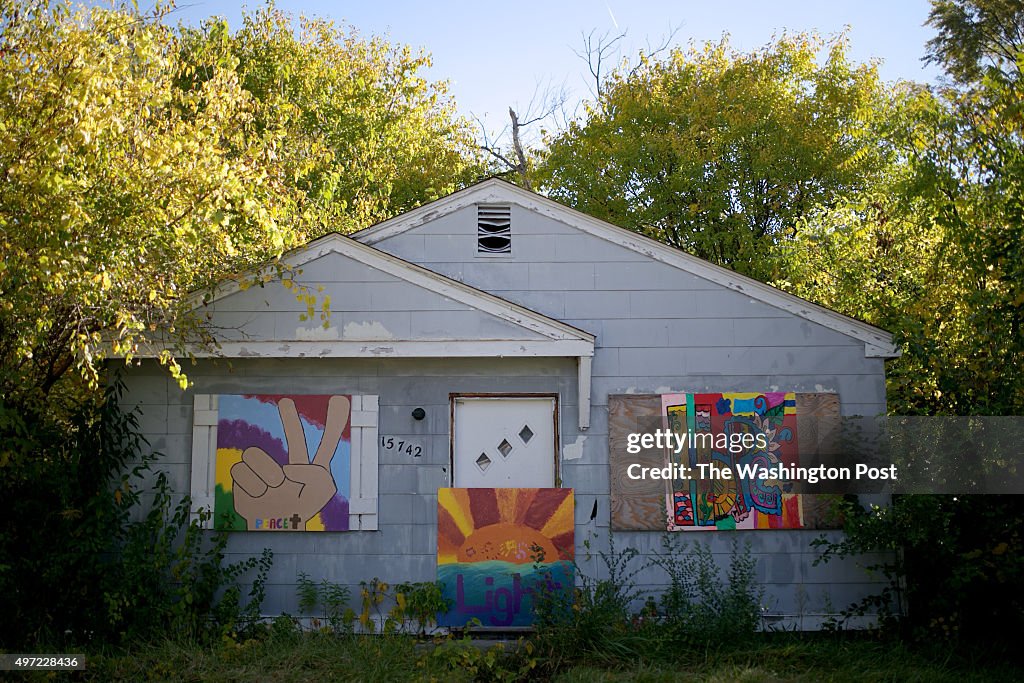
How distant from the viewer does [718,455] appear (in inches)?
326

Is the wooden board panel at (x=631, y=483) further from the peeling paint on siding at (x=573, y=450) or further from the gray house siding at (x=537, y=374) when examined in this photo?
the peeling paint on siding at (x=573, y=450)

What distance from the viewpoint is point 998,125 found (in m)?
7.50

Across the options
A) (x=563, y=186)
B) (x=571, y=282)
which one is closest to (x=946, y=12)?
(x=563, y=186)

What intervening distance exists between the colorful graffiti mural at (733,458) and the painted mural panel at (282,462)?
3.07 m

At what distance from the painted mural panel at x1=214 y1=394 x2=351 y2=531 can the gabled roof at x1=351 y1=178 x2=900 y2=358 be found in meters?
1.84

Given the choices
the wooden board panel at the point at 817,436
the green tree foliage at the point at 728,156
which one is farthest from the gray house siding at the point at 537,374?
the green tree foliage at the point at 728,156

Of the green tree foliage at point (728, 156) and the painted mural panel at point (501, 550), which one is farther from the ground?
the green tree foliage at point (728, 156)

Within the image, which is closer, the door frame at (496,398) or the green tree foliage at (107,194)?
the green tree foliage at (107,194)

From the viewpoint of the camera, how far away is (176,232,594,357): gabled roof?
8.09 meters

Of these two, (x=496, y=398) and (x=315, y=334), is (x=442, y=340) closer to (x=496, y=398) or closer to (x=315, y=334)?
(x=496, y=398)

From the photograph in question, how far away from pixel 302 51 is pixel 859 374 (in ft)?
58.7

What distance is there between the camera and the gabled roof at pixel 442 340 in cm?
809

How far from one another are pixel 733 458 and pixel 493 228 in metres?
3.26

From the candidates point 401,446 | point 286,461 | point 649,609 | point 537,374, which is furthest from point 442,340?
point 649,609
